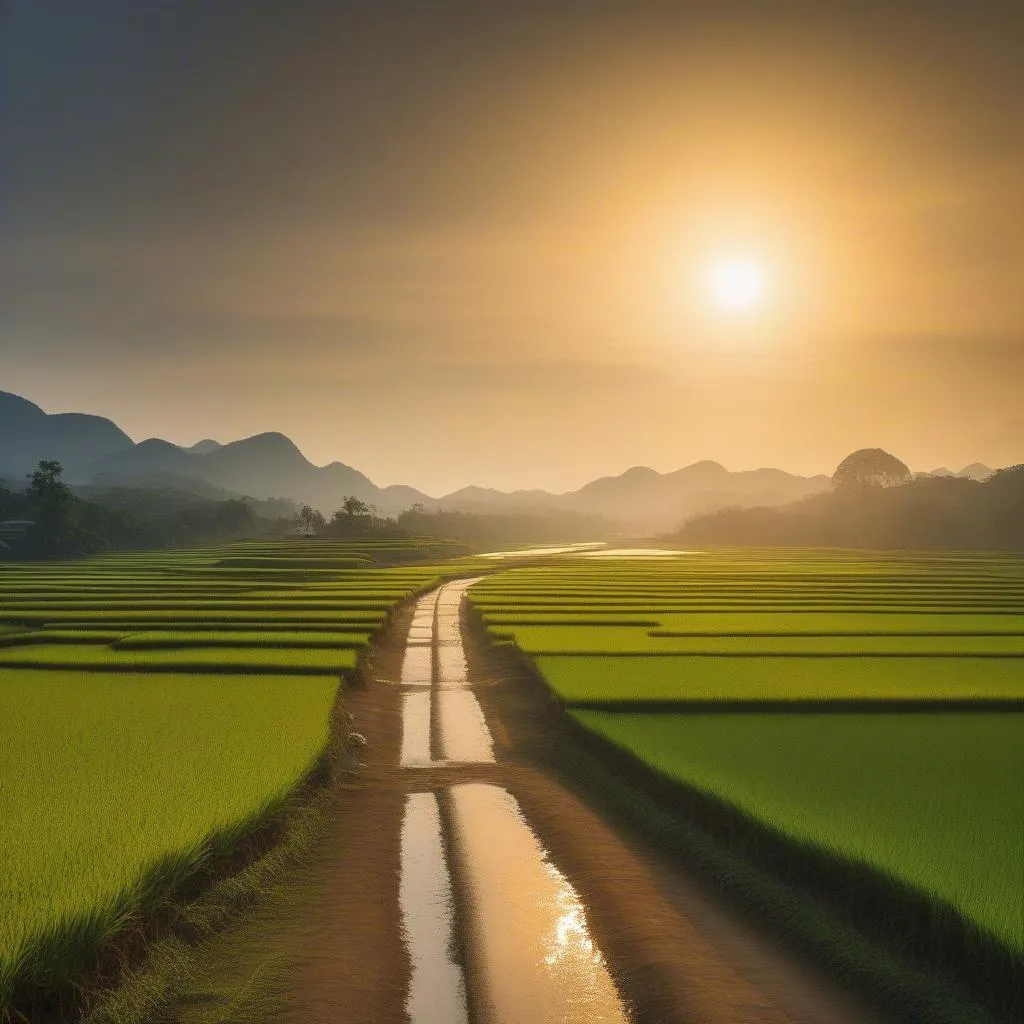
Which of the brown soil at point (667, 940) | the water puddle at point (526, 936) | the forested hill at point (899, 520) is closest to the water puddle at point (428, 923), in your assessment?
the water puddle at point (526, 936)

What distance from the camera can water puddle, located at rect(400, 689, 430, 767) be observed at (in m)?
13.1

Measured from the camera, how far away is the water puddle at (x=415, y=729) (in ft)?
43.1

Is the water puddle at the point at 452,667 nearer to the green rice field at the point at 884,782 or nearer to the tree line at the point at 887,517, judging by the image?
the green rice field at the point at 884,782

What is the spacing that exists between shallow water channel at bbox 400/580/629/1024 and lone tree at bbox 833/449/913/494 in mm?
125164

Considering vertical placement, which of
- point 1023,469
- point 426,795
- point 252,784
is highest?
point 1023,469

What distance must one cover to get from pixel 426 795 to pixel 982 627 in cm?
2243

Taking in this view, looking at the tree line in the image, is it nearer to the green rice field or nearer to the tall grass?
the green rice field

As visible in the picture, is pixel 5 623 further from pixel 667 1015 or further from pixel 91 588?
pixel 667 1015

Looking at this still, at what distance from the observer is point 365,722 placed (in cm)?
1516

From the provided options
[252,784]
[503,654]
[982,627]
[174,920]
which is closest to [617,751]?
[252,784]

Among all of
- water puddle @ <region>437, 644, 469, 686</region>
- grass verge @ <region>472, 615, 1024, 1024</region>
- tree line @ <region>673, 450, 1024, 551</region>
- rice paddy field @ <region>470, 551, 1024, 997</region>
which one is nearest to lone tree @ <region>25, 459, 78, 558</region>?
rice paddy field @ <region>470, 551, 1024, 997</region>

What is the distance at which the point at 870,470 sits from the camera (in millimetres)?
126250

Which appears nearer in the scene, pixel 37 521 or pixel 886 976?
pixel 886 976

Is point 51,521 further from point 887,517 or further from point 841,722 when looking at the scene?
point 887,517
